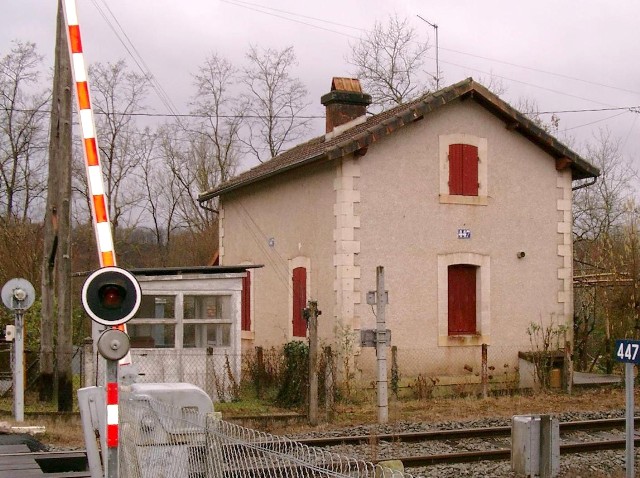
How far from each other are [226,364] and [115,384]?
11.0 metres

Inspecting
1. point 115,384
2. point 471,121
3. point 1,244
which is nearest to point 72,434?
point 115,384

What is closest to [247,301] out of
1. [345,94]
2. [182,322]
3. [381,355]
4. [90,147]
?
[345,94]

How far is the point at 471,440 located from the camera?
45.2 feet

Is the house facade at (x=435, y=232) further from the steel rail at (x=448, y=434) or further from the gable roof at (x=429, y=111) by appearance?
the steel rail at (x=448, y=434)

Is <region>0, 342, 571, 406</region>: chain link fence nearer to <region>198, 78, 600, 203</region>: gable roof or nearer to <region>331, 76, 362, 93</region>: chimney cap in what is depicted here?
<region>198, 78, 600, 203</region>: gable roof

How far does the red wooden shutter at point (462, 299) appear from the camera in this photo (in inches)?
807

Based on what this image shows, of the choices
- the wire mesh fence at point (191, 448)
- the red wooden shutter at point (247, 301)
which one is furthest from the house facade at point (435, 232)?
the wire mesh fence at point (191, 448)

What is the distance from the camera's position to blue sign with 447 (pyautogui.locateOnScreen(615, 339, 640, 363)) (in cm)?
948

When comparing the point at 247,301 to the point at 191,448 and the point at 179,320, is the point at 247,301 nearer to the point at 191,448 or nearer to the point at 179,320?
the point at 179,320

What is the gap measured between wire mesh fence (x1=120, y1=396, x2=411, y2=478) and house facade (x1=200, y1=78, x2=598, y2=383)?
452 inches

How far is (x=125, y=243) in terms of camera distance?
44.2 meters

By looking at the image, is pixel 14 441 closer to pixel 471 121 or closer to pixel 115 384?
pixel 115 384

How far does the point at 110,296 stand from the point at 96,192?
134 centimetres

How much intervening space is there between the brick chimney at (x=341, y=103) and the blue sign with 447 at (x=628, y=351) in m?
14.1
